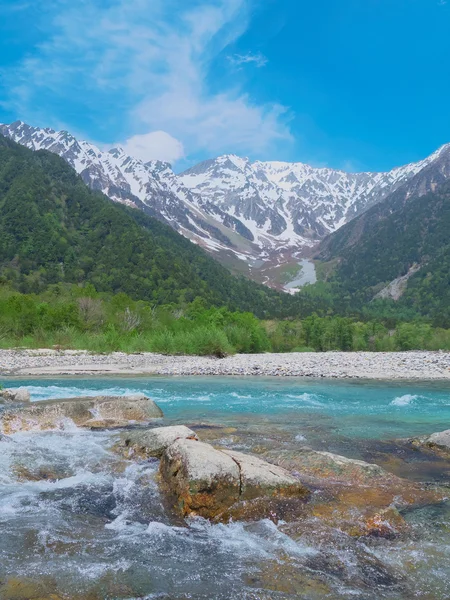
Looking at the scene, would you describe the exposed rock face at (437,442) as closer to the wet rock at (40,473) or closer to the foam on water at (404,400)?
the wet rock at (40,473)

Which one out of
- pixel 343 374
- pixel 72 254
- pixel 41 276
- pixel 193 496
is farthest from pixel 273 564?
pixel 72 254

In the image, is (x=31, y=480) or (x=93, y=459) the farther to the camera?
(x=93, y=459)

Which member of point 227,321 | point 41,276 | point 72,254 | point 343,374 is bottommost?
point 343,374

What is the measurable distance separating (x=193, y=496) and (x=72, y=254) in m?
137

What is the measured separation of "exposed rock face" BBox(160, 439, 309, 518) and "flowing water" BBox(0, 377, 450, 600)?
33 cm

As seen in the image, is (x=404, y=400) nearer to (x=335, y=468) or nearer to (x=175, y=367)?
(x=335, y=468)

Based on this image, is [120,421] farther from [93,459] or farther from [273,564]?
[273,564]

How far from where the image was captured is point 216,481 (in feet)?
26.1

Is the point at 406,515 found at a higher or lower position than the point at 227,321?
lower

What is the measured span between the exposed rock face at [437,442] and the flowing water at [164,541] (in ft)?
2.30

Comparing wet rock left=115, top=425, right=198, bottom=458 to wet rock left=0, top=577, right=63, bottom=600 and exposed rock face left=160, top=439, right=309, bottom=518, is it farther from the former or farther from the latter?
wet rock left=0, top=577, right=63, bottom=600

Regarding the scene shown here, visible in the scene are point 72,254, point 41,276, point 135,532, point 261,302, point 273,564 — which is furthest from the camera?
point 261,302

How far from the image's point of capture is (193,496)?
7844 mm

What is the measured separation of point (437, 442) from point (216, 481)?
7892 millimetres
